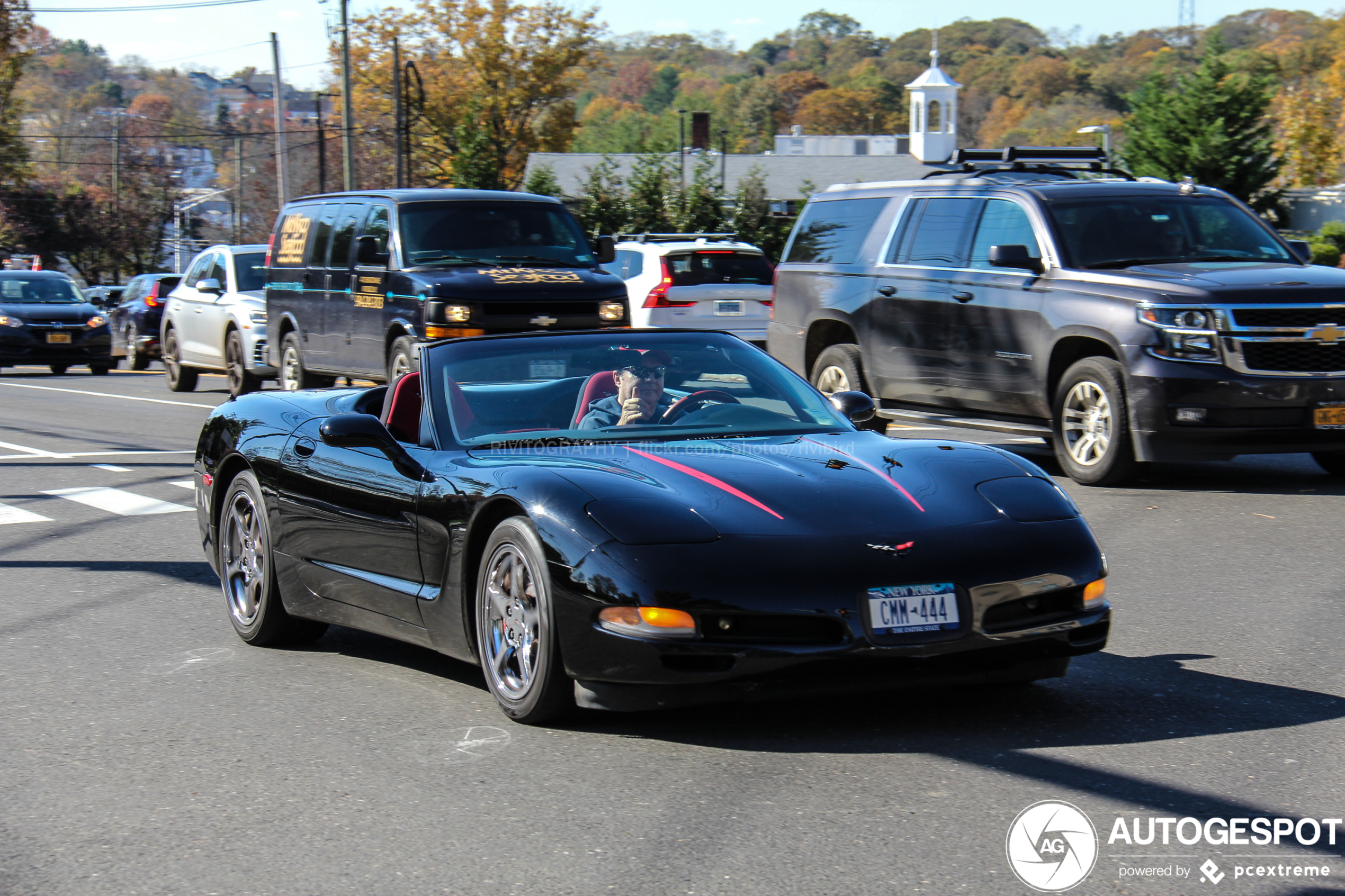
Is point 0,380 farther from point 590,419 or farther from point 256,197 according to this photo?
point 256,197

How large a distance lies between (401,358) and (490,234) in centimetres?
155

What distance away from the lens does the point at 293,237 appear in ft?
57.9

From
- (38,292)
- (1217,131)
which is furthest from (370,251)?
(1217,131)

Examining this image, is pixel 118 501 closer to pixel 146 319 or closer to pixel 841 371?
pixel 841 371

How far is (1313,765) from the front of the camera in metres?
4.52

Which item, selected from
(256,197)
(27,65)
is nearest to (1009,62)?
(256,197)

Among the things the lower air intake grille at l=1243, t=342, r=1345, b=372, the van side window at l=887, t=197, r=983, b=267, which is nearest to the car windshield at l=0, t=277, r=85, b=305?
the van side window at l=887, t=197, r=983, b=267

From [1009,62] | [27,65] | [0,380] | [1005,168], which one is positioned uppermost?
[1009,62]

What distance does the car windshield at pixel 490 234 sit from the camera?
15469 millimetres

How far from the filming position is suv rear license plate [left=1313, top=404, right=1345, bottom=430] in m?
10.2

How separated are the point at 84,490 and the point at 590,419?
23.7 feet

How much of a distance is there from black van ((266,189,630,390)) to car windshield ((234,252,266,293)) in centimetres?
378

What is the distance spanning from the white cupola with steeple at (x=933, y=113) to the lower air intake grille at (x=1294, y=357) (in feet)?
323

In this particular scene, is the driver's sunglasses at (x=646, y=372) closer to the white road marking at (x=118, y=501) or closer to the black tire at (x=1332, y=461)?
the white road marking at (x=118, y=501)
